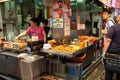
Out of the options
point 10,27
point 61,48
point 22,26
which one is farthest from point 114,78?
point 10,27

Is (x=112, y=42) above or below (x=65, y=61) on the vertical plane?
above

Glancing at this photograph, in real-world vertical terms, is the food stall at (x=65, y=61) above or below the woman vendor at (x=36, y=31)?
below

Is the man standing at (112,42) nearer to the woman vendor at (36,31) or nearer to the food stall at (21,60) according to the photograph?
the food stall at (21,60)

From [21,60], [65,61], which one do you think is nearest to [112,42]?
[65,61]

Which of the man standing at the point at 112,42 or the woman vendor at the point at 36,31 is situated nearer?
the man standing at the point at 112,42

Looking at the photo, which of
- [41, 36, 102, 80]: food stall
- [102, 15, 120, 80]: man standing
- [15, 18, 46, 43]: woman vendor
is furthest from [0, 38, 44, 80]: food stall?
[102, 15, 120, 80]: man standing

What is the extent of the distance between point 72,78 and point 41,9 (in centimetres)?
353

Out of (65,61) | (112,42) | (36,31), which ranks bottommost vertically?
(65,61)

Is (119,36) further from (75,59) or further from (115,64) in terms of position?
(75,59)

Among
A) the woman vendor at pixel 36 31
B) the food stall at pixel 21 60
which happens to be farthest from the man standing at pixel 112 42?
the woman vendor at pixel 36 31

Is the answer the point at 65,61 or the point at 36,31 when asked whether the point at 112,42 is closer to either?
the point at 65,61

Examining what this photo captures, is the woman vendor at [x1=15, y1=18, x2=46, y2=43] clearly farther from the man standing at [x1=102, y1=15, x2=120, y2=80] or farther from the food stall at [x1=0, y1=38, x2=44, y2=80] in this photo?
the man standing at [x1=102, y1=15, x2=120, y2=80]

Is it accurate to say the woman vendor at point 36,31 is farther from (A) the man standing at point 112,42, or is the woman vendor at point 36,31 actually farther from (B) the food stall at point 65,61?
(A) the man standing at point 112,42

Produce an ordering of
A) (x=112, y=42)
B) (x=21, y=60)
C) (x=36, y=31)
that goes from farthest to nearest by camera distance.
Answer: (x=36, y=31) < (x=112, y=42) < (x=21, y=60)
